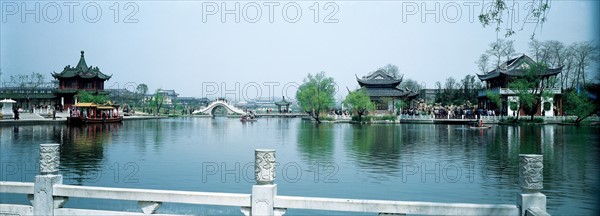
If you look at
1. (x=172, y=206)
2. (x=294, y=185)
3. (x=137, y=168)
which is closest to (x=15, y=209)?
(x=172, y=206)

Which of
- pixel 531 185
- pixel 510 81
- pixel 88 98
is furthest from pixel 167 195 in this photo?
pixel 88 98

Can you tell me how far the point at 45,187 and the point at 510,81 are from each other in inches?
1587

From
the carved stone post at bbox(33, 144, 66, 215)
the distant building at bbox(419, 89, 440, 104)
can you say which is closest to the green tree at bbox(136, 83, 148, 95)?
the distant building at bbox(419, 89, 440, 104)

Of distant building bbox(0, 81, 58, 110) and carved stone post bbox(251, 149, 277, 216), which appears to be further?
distant building bbox(0, 81, 58, 110)

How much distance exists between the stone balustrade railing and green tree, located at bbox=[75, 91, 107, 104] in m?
42.2

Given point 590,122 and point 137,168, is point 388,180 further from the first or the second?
point 590,122

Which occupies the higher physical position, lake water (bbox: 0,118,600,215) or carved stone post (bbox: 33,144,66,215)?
carved stone post (bbox: 33,144,66,215)

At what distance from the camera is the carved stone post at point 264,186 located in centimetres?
500

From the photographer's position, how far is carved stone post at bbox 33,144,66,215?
18.0 feet

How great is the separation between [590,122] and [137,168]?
31.5 meters

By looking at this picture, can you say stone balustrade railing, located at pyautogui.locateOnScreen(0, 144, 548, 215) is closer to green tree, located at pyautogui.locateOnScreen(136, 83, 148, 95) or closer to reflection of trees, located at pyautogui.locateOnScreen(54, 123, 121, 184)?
reflection of trees, located at pyautogui.locateOnScreen(54, 123, 121, 184)

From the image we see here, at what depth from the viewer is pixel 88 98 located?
44.2m

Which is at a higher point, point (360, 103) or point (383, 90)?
point (383, 90)

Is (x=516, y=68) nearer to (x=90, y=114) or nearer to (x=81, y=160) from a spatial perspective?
(x=90, y=114)
